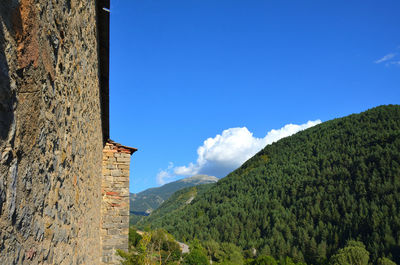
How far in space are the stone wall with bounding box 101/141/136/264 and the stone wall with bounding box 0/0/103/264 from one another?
16.0ft

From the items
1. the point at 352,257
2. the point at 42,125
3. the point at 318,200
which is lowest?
the point at 352,257

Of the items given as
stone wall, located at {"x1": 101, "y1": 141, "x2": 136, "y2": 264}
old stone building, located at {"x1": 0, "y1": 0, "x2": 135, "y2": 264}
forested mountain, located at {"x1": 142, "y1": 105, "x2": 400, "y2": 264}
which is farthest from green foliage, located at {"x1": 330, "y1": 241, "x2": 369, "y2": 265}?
old stone building, located at {"x1": 0, "y1": 0, "x2": 135, "y2": 264}

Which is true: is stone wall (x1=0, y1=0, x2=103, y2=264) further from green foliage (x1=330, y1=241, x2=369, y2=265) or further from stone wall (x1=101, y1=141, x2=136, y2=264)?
green foliage (x1=330, y1=241, x2=369, y2=265)

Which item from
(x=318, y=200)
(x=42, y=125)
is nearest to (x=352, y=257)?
(x=318, y=200)

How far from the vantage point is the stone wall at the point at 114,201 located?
771cm

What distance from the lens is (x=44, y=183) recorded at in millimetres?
1914

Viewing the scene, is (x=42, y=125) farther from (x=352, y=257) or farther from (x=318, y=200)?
(x=318, y=200)

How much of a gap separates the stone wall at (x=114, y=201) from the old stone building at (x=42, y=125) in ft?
14.6

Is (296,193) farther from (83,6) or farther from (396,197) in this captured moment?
(83,6)

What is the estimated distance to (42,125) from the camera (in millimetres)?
1813

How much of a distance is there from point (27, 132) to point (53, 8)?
0.94 meters

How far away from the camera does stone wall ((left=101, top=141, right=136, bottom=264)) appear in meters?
7.71

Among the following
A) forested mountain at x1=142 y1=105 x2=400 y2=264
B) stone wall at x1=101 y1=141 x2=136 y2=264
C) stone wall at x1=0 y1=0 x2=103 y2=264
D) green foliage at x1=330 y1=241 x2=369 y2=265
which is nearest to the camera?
stone wall at x1=0 y1=0 x2=103 y2=264

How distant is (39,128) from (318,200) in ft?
220
